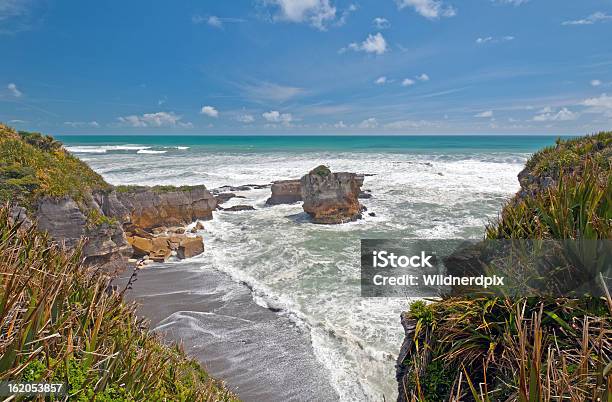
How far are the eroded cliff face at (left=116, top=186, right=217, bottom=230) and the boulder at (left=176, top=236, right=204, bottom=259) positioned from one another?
4.12 meters

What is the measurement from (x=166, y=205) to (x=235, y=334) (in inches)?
511

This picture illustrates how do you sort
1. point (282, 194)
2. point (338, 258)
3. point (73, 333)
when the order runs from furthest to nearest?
point (282, 194)
point (338, 258)
point (73, 333)

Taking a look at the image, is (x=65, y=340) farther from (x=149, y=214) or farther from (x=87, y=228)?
(x=149, y=214)

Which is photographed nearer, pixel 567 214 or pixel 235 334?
pixel 567 214

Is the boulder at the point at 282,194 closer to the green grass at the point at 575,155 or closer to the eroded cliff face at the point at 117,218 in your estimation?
the eroded cliff face at the point at 117,218

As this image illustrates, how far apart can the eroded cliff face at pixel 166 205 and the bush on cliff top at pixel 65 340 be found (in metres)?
15.5

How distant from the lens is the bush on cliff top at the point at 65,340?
2.33 metres

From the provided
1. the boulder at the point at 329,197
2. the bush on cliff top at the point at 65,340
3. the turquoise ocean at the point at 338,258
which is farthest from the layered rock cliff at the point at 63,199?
the boulder at the point at 329,197

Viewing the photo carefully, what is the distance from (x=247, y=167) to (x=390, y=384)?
46.7 metres

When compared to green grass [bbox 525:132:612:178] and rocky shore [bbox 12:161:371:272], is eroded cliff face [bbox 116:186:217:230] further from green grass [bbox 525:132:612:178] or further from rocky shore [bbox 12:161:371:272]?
green grass [bbox 525:132:612:178]

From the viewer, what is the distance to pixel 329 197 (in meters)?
22.3

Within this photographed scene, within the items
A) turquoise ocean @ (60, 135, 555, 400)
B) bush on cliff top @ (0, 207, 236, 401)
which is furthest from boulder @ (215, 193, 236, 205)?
bush on cliff top @ (0, 207, 236, 401)

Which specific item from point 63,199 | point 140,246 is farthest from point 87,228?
point 140,246

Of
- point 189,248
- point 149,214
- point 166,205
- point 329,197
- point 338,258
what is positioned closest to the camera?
point 338,258
